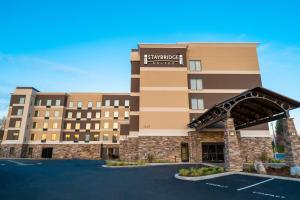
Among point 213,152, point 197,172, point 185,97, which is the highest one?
point 185,97

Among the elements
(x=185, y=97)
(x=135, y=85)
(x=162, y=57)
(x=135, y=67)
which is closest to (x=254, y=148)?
(x=185, y=97)

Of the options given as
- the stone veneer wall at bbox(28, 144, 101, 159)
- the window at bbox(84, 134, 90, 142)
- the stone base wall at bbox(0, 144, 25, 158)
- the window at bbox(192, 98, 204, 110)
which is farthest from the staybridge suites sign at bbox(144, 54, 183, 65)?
the stone base wall at bbox(0, 144, 25, 158)

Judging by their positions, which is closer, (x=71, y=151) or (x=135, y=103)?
(x=135, y=103)

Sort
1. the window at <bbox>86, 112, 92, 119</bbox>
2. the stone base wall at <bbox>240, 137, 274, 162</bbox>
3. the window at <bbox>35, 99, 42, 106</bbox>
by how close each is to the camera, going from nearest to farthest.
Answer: the stone base wall at <bbox>240, 137, 274, 162</bbox>
the window at <bbox>35, 99, 42, 106</bbox>
the window at <bbox>86, 112, 92, 119</bbox>

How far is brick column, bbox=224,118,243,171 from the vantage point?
15618 millimetres

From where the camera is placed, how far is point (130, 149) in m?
27.8

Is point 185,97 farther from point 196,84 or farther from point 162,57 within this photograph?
point 162,57

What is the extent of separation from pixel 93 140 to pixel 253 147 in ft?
132

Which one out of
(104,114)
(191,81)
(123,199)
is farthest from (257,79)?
(104,114)

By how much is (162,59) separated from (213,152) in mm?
14349

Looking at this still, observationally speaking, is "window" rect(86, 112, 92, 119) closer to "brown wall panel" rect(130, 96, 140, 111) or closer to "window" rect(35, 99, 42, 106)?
"window" rect(35, 99, 42, 106)

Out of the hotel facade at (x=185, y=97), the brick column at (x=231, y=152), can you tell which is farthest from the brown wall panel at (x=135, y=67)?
the brick column at (x=231, y=152)

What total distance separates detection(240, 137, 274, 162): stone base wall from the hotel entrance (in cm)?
266

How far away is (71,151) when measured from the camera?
50.4 m
